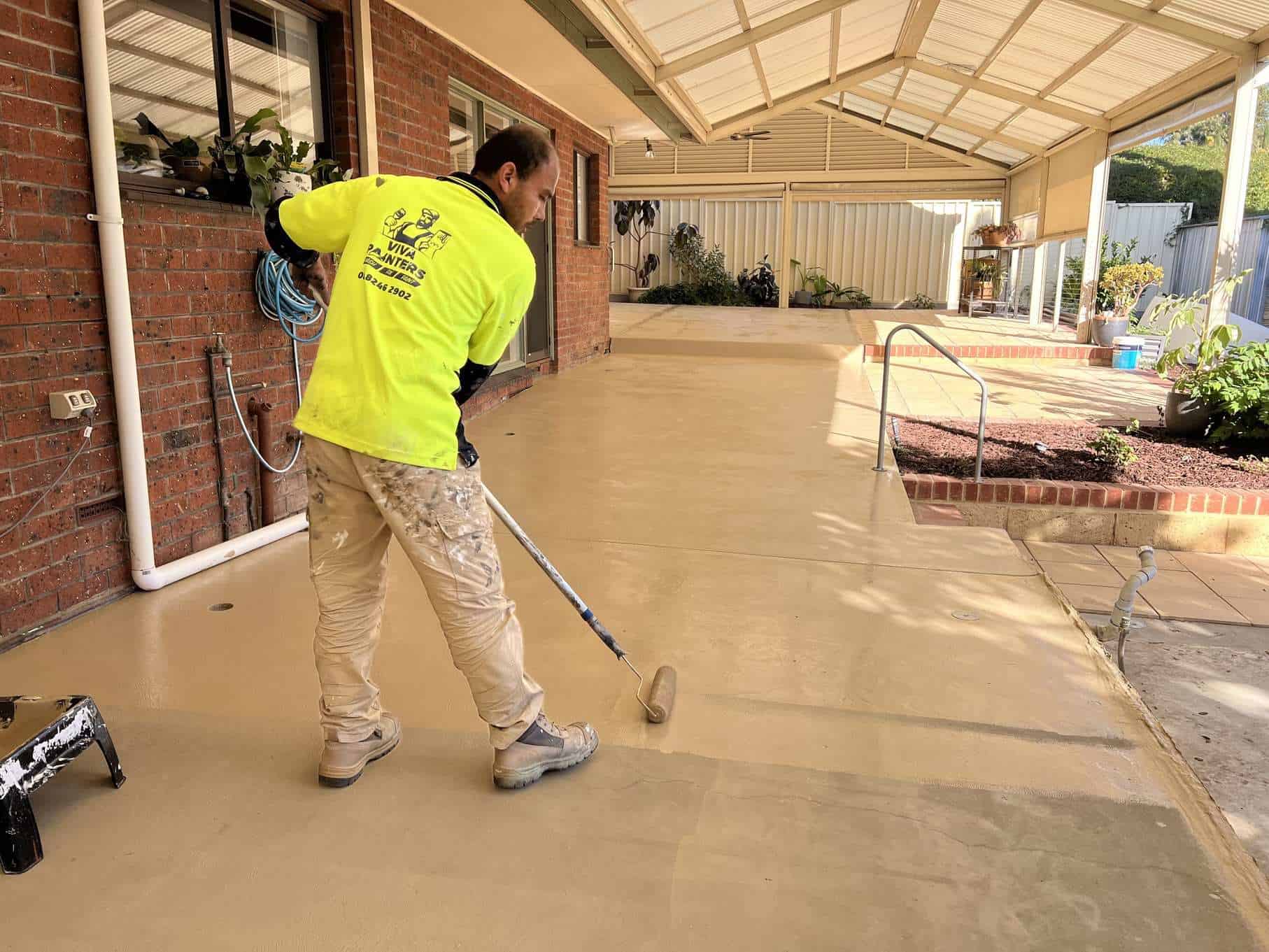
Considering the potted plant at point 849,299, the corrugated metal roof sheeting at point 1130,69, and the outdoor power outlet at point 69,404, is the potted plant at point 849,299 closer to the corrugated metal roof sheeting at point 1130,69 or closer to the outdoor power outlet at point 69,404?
the corrugated metal roof sheeting at point 1130,69

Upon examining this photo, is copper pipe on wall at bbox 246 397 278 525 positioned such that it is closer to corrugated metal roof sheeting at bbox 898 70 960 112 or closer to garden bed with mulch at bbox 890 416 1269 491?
garden bed with mulch at bbox 890 416 1269 491

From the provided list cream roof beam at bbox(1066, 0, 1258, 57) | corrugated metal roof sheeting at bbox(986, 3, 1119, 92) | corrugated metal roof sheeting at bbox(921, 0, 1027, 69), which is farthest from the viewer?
corrugated metal roof sheeting at bbox(921, 0, 1027, 69)

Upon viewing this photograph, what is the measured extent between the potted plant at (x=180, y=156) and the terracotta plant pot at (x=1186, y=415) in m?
6.14

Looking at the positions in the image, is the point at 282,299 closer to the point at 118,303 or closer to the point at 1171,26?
the point at 118,303

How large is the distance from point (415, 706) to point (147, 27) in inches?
110

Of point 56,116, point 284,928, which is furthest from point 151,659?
point 56,116

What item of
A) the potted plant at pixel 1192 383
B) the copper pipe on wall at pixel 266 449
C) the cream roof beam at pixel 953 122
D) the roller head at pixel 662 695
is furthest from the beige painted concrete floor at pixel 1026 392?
the roller head at pixel 662 695

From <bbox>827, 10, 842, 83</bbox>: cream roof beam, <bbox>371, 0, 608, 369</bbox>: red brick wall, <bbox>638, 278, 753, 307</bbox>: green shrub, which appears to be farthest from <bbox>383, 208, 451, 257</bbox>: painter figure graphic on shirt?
<bbox>638, 278, 753, 307</bbox>: green shrub

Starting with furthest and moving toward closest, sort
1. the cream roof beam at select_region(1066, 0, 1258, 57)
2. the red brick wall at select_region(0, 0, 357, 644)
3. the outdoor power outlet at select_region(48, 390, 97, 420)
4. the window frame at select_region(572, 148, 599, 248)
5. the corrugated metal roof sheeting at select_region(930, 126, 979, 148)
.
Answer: the corrugated metal roof sheeting at select_region(930, 126, 979, 148) → the window frame at select_region(572, 148, 599, 248) → the cream roof beam at select_region(1066, 0, 1258, 57) → the outdoor power outlet at select_region(48, 390, 97, 420) → the red brick wall at select_region(0, 0, 357, 644)

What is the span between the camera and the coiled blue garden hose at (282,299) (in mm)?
3738

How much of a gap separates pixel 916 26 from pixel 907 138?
604 centimetres

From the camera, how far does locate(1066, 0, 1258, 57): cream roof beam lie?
7656mm

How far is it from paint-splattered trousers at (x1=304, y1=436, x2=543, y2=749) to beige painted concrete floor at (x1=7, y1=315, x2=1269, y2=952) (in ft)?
0.69

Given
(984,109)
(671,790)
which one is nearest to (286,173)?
(671,790)
